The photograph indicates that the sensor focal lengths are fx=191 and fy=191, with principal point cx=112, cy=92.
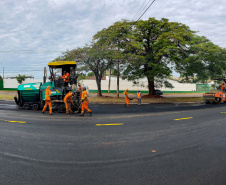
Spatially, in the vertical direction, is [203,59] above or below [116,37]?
below

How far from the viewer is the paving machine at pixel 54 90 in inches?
442

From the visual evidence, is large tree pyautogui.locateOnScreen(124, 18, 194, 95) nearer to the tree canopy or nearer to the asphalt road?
the tree canopy

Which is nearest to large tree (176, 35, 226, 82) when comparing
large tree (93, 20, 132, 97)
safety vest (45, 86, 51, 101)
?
large tree (93, 20, 132, 97)

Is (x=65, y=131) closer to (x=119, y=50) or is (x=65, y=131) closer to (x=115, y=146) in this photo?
(x=115, y=146)

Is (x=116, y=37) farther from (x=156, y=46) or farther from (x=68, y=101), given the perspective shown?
(x=68, y=101)

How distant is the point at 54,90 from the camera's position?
444 inches

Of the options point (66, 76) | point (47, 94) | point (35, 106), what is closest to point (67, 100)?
point (47, 94)

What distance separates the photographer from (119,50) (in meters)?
23.6

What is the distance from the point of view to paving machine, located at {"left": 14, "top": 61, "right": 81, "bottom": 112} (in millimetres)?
11227

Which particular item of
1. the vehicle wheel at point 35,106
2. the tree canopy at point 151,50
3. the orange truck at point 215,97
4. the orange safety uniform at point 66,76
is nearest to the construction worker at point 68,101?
the orange safety uniform at point 66,76

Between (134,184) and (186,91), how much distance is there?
51344mm

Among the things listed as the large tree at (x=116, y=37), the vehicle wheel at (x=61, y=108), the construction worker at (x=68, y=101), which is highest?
the large tree at (x=116, y=37)

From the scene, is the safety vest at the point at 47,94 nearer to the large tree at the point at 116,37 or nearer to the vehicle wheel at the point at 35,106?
the vehicle wheel at the point at 35,106

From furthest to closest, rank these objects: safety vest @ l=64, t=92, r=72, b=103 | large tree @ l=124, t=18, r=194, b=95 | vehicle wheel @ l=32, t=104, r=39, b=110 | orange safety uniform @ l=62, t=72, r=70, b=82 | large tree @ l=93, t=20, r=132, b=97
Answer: large tree @ l=93, t=20, r=132, b=97 < large tree @ l=124, t=18, r=194, b=95 < vehicle wheel @ l=32, t=104, r=39, b=110 < orange safety uniform @ l=62, t=72, r=70, b=82 < safety vest @ l=64, t=92, r=72, b=103
